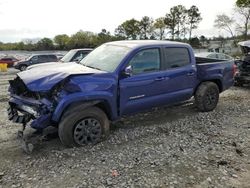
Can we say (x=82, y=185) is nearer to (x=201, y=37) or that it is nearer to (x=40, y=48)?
(x=40, y=48)

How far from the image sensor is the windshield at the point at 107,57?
21.0 ft

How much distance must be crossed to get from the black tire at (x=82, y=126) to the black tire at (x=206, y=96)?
297cm

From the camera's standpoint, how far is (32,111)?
19.0ft

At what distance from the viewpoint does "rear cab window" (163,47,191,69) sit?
712 centimetres

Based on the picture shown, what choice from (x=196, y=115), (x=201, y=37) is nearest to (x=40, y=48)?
(x=201, y=37)

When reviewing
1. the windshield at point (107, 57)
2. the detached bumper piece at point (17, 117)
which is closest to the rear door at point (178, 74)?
the windshield at point (107, 57)

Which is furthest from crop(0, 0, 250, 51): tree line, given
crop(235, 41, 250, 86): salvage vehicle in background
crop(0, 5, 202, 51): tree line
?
crop(235, 41, 250, 86): salvage vehicle in background

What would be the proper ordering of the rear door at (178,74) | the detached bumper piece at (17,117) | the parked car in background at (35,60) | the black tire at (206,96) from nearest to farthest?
the detached bumper piece at (17,117) < the rear door at (178,74) < the black tire at (206,96) < the parked car in background at (35,60)

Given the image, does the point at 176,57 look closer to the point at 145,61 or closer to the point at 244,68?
the point at 145,61

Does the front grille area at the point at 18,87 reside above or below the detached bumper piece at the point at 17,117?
above

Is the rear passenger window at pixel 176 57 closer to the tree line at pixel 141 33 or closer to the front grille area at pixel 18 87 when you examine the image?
the front grille area at pixel 18 87

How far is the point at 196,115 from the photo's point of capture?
319 inches

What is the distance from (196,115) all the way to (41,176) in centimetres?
436

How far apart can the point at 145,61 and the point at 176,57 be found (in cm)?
97
